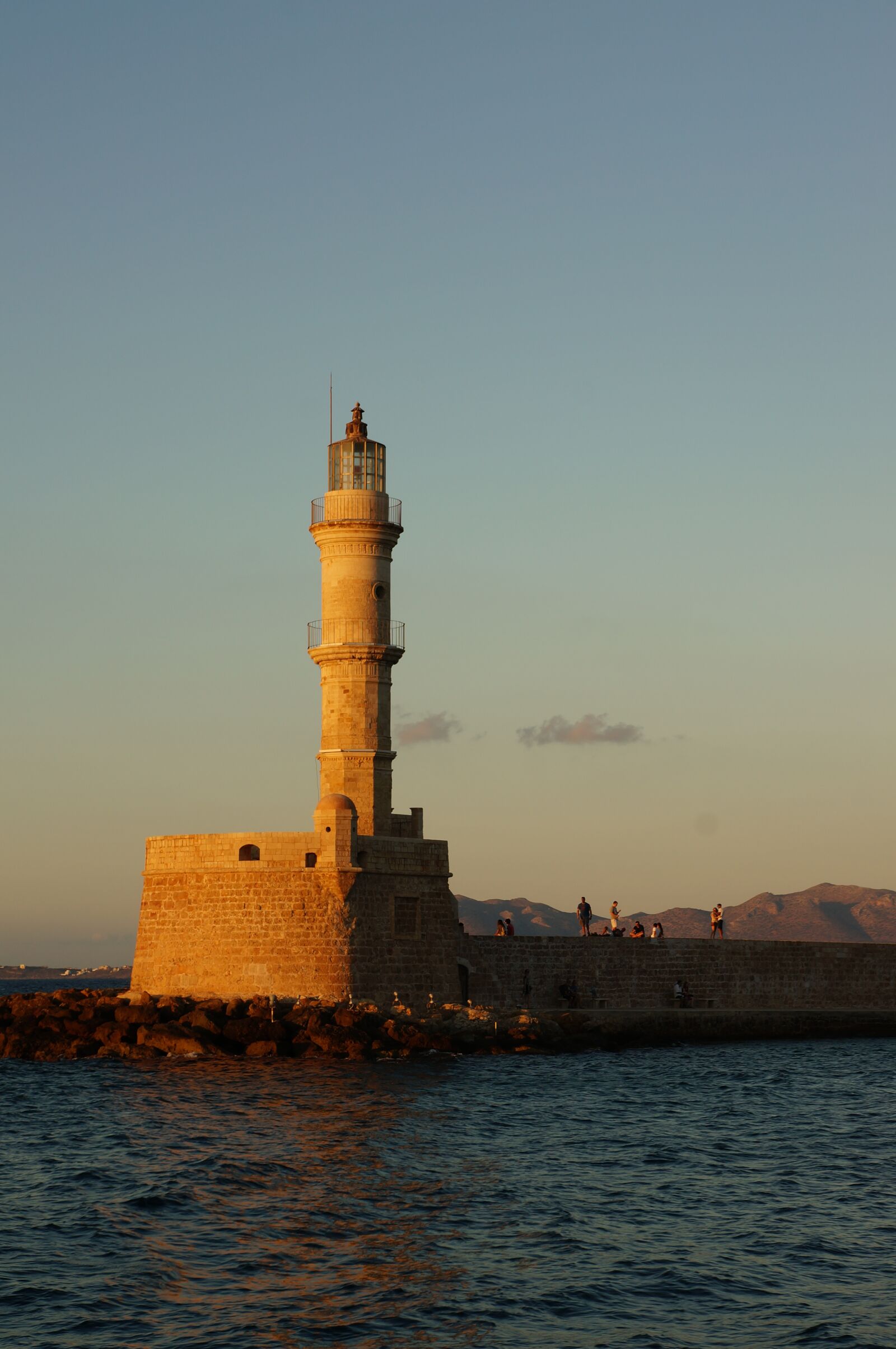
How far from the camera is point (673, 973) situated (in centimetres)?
3159

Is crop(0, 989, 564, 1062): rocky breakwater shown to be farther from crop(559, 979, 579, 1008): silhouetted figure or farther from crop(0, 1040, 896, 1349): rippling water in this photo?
crop(559, 979, 579, 1008): silhouetted figure

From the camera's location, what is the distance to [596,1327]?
11711 millimetres

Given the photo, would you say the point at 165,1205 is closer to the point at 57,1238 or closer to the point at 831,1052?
the point at 57,1238

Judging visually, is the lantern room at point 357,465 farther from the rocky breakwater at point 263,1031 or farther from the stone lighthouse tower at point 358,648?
the rocky breakwater at point 263,1031

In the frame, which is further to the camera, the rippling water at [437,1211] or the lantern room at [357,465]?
the lantern room at [357,465]

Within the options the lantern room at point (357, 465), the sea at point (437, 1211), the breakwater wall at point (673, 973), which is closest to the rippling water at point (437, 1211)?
the sea at point (437, 1211)

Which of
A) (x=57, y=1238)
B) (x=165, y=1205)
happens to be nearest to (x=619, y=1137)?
(x=165, y=1205)

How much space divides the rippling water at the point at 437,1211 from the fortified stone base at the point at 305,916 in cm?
246

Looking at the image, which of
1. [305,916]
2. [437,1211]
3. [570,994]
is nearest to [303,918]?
[305,916]

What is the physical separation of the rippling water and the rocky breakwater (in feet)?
2.54

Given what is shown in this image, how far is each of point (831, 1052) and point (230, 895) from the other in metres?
12.9

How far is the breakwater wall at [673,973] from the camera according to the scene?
2992 cm

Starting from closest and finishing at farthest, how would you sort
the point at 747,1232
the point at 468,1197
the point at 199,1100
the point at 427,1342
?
1. the point at 427,1342
2. the point at 747,1232
3. the point at 468,1197
4. the point at 199,1100

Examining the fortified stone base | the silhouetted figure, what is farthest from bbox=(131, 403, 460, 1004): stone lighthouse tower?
the silhouetted figure
